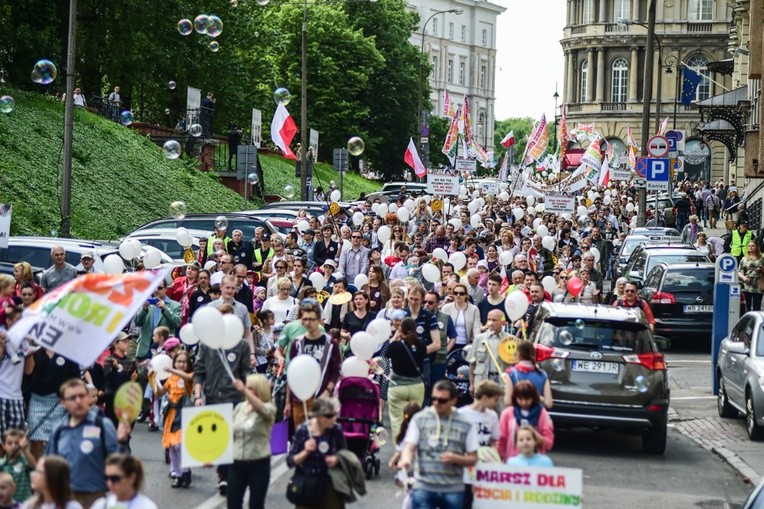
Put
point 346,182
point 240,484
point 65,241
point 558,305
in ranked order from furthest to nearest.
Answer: point 346,182
point 65,241
point 558,305
point 240,484

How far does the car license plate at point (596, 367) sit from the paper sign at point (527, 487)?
5708 mm

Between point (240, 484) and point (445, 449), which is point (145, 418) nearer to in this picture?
point (240, 484)

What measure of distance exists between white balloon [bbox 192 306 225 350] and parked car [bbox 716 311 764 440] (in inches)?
276

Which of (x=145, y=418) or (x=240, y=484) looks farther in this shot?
(x=145, y=418)

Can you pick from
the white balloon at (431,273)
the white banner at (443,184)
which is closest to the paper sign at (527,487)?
the white balloon at (431,273)

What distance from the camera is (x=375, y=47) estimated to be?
84625 mm

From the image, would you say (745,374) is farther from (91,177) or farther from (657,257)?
(91,177)

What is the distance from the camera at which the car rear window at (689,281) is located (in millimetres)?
24359

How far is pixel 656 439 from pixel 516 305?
2.17 m

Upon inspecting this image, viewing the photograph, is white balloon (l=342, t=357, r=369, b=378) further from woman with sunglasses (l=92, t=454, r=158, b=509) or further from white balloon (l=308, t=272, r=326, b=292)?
white balloon (l=308, t=272, r=326, b=292)

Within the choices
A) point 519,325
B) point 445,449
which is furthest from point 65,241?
point 445,449

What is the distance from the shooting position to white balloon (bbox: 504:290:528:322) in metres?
16.3

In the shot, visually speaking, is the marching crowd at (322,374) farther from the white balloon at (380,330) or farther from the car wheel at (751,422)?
the car wheel at (751,422)

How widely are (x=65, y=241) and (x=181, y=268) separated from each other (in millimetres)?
1878
